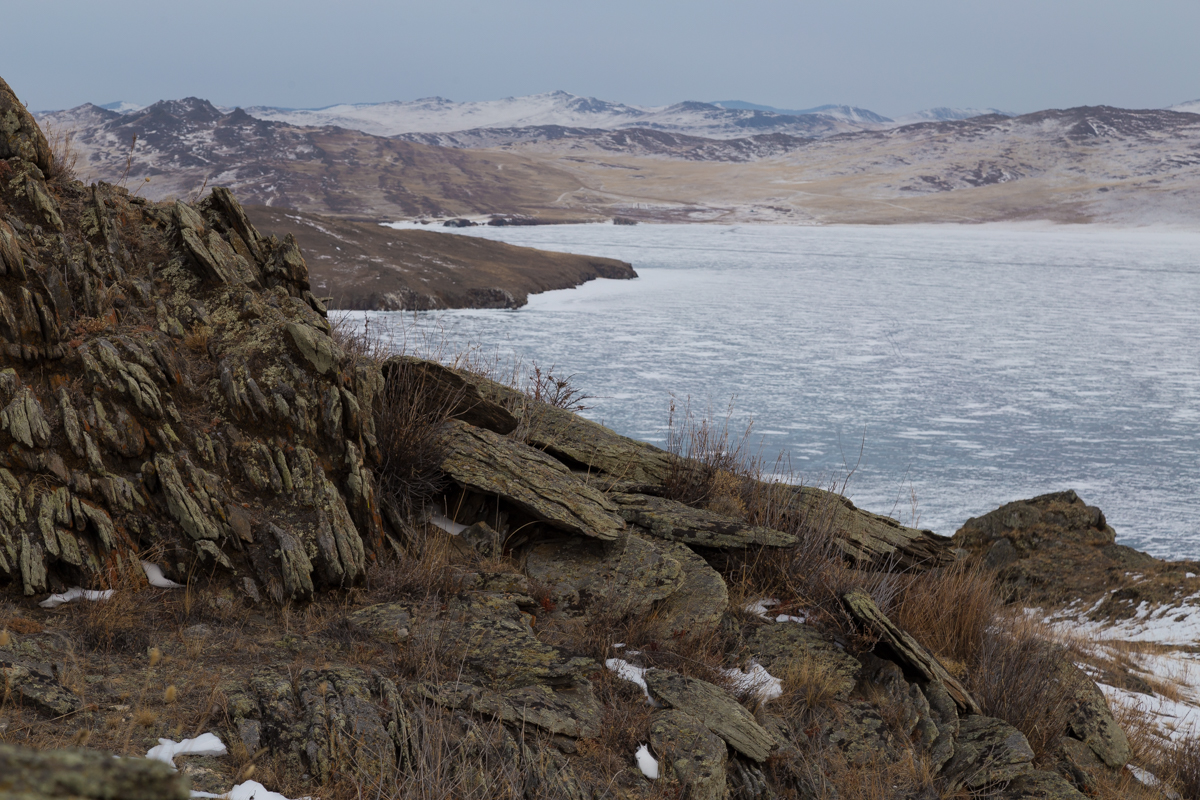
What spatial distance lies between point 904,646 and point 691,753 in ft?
6.05

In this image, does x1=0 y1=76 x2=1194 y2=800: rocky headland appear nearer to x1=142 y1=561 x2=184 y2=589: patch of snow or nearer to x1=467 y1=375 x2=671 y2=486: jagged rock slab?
x1=142 y1=561 x2=184 y2=589: patch of snow

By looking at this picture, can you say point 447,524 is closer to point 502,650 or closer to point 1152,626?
point 502,650

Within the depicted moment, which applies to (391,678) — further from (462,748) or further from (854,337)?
(854,337)

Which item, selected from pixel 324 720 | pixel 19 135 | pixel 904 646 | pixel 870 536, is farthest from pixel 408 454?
pixel 870 536

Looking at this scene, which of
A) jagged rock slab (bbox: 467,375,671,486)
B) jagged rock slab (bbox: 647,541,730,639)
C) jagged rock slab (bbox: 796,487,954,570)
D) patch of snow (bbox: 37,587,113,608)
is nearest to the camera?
patch of snow (bbox: 37,587,113,608)

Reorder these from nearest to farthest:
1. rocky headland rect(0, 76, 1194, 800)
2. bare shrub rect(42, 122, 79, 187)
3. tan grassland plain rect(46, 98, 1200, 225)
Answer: rocky headland rect(0, 76, 1194, 800) < bare shrub rect(42, 122, 79, 187) < tan grassland plain rect(46, 98, 1200, 225)

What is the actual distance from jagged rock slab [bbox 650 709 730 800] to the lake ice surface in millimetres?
4324

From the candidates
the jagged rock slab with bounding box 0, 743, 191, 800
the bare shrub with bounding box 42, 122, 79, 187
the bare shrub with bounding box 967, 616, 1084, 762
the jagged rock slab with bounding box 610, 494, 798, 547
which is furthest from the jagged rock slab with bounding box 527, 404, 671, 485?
the jagged rock slab with bounding box 0, 743, 191, 800

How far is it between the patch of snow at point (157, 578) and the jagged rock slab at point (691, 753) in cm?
215

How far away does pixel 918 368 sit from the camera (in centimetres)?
1734

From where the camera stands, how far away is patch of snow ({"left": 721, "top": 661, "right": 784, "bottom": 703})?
4160mm

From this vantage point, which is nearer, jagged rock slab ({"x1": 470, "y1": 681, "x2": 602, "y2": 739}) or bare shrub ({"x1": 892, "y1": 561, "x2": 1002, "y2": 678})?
jagged rock slab ({"x1": 470, "y1": 681, "x2": 602, "y2": 739})

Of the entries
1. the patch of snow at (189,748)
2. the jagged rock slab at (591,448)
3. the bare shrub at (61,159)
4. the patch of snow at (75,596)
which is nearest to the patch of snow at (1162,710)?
the jagged rock slab at (591,448)

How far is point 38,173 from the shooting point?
15.4ft
